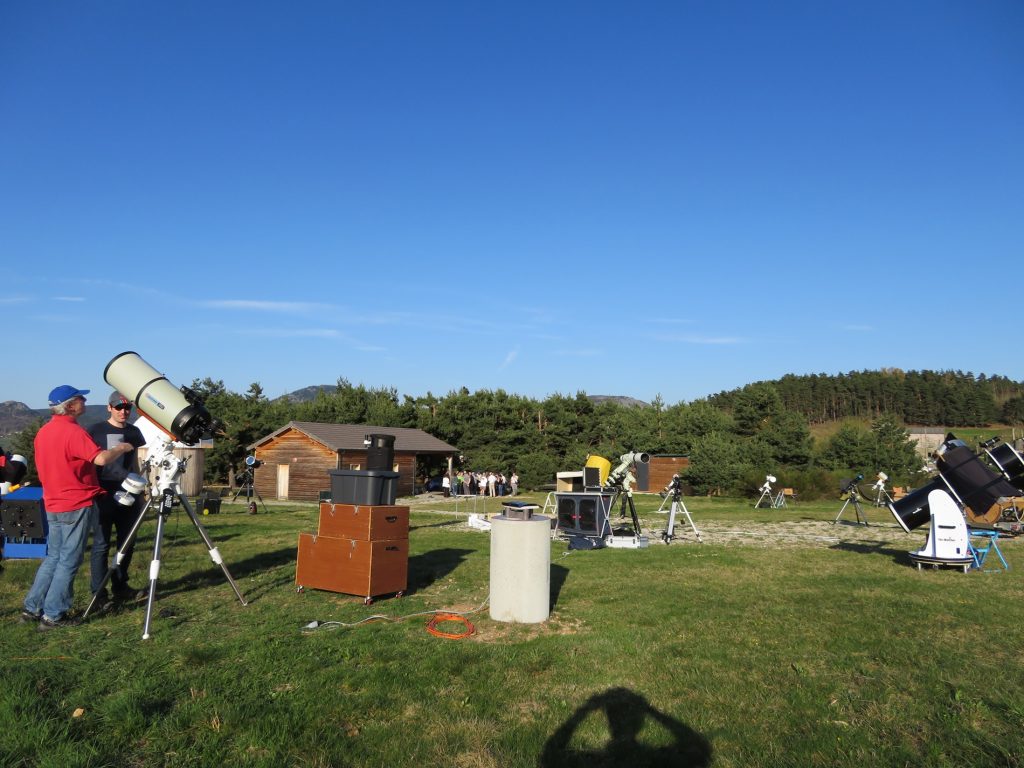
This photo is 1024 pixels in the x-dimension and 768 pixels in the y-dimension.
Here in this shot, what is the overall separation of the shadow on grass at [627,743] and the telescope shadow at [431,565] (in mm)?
4510

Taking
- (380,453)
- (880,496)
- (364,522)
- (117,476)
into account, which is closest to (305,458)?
(880,496)

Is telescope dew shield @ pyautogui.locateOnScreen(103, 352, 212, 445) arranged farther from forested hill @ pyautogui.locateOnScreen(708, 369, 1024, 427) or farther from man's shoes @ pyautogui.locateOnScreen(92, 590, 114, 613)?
forested hill @ pyautogui.locateOnScreen(708, 369, 1024, 427)

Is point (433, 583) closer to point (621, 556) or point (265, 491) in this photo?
point (621, 556)

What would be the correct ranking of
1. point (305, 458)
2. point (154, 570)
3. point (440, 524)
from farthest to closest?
point (305, 458)
point (440, 524)
point (154, 570)

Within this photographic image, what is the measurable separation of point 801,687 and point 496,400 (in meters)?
45.1

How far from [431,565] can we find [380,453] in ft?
10.7

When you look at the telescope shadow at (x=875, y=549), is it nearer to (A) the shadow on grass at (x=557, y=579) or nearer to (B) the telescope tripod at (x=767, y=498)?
(A) the shadow on grass at (x=557, y=579)

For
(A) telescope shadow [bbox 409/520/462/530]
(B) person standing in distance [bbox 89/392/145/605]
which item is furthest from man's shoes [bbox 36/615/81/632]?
(A) telescope shadow [bbox 409/520/462/530]

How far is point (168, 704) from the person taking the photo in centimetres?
458

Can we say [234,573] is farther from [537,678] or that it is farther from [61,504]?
[537,678]

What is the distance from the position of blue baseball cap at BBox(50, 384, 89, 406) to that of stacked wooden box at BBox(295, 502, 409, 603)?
9.41 feet

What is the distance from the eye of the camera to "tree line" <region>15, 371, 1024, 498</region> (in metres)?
35.9

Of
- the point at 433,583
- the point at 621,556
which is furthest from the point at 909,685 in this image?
the point at 621,556

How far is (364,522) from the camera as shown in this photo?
785cm
